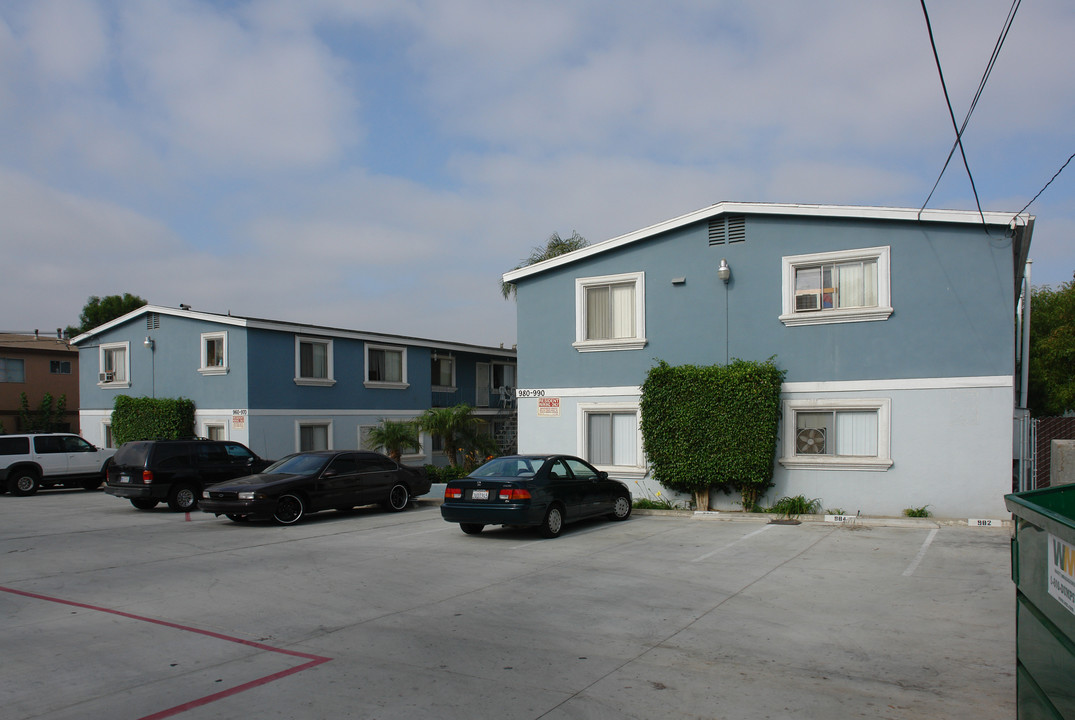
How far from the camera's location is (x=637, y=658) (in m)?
6.59

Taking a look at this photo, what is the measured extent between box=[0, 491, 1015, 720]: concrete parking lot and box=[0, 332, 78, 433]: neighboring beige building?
28.5 m

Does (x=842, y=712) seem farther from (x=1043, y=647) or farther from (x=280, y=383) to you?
Result: (x=280, y=383)

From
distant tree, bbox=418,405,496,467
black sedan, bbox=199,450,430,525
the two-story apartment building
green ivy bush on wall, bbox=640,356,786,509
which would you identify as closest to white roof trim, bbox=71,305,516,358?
the two-story apartment building

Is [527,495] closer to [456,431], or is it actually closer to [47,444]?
[456,431]

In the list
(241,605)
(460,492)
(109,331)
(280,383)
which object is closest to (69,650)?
(241,605)

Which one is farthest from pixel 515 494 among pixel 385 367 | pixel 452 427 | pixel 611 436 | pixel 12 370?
pixel 12 370

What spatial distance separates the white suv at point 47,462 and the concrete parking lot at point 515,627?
12.2 m

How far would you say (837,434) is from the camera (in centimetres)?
1566

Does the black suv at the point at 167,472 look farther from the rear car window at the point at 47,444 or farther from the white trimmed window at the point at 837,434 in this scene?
the white trimmed window at the point at 837,434

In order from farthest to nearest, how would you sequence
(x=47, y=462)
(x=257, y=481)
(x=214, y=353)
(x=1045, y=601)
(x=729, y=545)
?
1. (x=214, y=353)
2. (x=47, y=462)
3. (x=257, y=481)
4. (x=729, y=545)
5. (x=1045, y=601)

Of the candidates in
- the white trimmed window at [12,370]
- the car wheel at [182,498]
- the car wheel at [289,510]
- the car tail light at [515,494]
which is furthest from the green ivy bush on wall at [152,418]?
the car tail light at [515,494]

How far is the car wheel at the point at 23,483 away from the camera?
77.7 feet

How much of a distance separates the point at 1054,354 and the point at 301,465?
98.8 feet

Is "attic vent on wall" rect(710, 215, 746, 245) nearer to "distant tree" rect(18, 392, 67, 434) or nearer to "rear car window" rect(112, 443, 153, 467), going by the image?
"rear car window" rect(112, 443, 153, 467)
